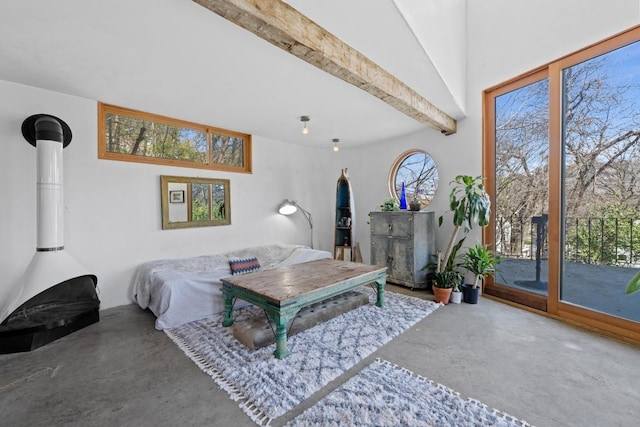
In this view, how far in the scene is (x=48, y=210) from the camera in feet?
7.91

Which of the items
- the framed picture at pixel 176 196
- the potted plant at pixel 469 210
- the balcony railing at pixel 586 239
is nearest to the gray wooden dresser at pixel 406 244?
the potted plant at pixel 469 210

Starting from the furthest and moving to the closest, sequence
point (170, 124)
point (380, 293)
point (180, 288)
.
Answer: point (170, 124)
point (380, 293)
point (180, 288)

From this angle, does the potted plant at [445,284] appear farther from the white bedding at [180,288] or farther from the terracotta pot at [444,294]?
the white bedding at [180,288]

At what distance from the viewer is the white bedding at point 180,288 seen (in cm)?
260

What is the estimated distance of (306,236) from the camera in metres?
5.07

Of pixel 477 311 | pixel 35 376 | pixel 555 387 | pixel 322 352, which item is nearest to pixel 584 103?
pixel 477 311

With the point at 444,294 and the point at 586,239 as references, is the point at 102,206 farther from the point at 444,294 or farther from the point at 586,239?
the point at 586,239

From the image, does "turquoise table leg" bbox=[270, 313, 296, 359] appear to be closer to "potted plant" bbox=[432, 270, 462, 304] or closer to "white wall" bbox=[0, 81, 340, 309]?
"potted plant" bbox=[432, 270, 462, 304]

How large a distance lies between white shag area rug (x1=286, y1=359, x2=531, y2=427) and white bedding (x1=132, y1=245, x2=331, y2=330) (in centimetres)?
175

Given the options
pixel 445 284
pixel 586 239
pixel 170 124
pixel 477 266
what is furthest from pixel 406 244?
pixel 170 124

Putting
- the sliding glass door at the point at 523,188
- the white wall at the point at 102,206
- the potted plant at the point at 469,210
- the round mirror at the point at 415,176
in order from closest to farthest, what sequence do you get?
1. the white wall at the point at 102,206
2. the sliding glass door at the point at 523,188
3. the potted plant at the point at 469,210
4. the round mirror at the point at 415,176

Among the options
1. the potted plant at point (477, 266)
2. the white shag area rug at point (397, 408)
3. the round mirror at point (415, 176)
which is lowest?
the white shag area rug at point (397, 408)

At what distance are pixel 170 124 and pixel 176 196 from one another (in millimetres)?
966

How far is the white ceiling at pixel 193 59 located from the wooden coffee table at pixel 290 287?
1.92 metres
